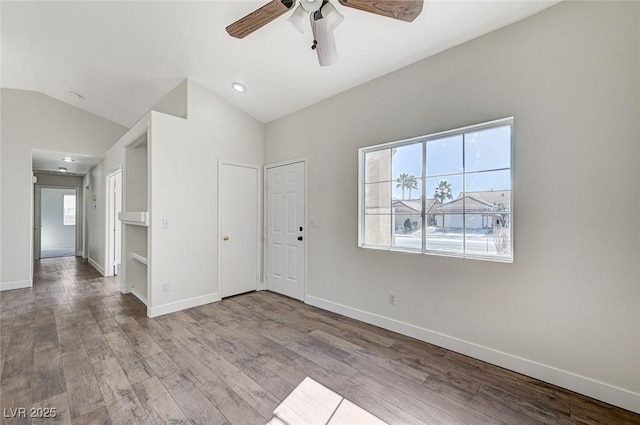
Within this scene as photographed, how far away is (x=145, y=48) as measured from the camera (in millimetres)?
3170

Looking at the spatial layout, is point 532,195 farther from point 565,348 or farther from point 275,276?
point 275,276

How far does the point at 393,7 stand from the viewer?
1707 mm

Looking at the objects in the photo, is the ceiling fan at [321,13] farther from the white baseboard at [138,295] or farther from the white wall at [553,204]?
the white baseboard at [138,295]

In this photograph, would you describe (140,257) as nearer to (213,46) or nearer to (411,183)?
(213,46)

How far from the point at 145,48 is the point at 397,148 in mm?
3156

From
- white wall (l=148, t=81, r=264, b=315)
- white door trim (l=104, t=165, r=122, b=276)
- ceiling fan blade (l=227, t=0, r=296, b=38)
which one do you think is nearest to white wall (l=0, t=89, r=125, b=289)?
white door trim (l=104, t=165, r=122, b=276)

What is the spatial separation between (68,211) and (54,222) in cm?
56

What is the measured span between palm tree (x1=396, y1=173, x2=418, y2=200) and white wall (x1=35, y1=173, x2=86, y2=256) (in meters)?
9.35

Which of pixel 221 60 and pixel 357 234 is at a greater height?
pixel 221 60

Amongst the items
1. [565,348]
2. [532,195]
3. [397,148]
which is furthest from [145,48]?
[565,348]

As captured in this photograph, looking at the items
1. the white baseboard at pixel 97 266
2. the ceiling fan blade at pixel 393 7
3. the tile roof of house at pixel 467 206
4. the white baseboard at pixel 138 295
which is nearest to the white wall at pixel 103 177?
the white baseboard at pixel 97 266

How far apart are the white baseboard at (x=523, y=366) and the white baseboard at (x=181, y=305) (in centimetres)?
224

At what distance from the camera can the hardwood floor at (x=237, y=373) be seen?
1787 mm

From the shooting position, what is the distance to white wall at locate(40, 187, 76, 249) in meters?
9.62
